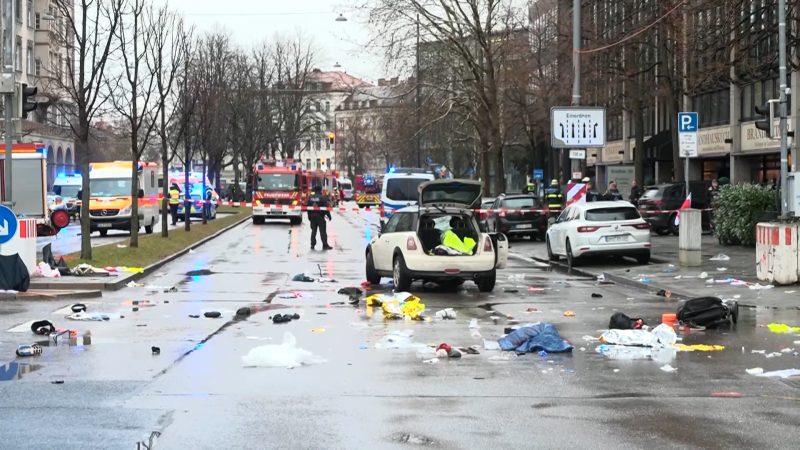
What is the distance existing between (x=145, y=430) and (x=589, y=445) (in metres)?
3.07

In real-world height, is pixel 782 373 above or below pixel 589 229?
below

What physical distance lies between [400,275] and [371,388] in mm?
8568

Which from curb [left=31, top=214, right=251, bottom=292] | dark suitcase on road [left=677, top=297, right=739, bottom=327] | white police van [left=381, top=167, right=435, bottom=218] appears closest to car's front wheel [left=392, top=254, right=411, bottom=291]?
curb [left=31, top=214, right=251, bottom=292]

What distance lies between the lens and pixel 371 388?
8.70 meters

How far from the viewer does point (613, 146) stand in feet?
211

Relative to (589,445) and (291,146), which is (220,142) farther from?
(589,445)

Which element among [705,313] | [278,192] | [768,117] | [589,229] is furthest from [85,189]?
[278,192]

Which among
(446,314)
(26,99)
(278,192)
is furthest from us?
(278,192)

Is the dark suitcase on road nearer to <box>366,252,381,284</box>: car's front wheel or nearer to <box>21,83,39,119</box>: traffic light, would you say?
<box>366,252,381,284</box>: car's front wheel

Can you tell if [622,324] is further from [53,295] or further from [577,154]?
[577,154]

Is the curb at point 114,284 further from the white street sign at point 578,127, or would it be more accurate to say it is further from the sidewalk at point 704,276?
the white street sign at point 578,127

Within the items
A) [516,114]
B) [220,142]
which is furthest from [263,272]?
[220,142]

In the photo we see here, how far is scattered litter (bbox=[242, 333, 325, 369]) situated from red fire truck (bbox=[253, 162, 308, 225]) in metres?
37.9

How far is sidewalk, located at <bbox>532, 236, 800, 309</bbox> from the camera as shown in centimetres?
1595
